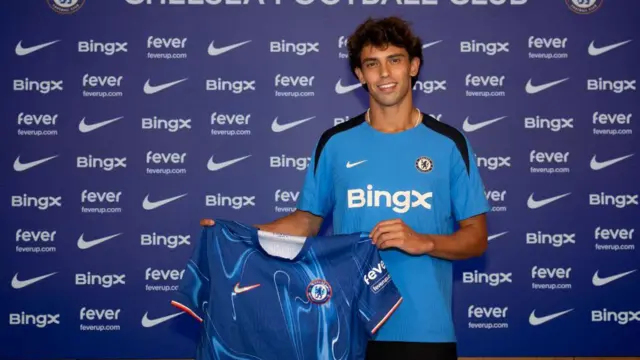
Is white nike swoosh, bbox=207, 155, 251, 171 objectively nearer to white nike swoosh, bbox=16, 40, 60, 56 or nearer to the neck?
white nike swoosh, bbox=16, 40, 60, 56

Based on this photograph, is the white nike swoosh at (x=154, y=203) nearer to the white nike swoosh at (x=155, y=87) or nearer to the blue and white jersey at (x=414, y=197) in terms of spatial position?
the white nike swoosh at (x=155, y=87)

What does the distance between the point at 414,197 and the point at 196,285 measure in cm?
76

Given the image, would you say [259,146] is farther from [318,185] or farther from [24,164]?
[318,185]

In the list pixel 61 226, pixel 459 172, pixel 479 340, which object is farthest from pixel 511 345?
pixel 61 226

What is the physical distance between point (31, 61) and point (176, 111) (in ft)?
3.47

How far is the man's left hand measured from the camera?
1.93m

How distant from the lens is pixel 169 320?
4.42 m

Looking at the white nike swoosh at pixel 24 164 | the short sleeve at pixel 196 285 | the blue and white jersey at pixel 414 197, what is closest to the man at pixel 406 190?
the blue and white jersey at pixel 414 197

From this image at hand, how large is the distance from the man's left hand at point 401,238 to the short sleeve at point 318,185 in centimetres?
39

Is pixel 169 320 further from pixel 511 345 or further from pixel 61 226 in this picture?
pixel 511 345

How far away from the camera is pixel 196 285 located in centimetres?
212

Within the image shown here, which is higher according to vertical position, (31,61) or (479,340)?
(31,61)

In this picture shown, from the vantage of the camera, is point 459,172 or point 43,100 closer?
point 459,172

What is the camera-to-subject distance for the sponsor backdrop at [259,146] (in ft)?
14.4
